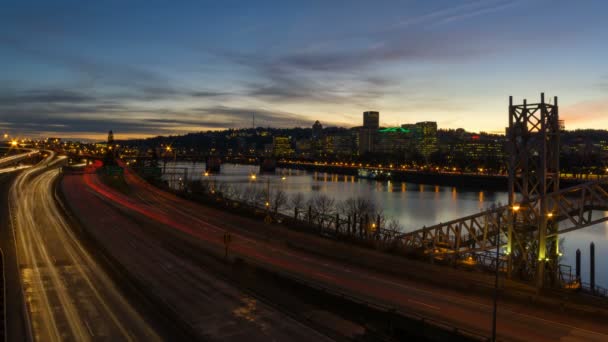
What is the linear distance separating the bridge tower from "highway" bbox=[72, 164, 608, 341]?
5.52 m

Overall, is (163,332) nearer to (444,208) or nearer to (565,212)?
(565,212)

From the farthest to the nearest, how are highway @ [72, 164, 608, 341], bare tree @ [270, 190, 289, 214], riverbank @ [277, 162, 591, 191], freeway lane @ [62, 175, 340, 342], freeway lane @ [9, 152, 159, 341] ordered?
riverbank @ [277, 162, 591, 191]
bare tree @ [270, 190, 289, 214]
highway @ [72, 164, 608, 341]
freeway lane @ [62, 175, 340, 342]
freeway lane @ [9, 152, 159, 341]

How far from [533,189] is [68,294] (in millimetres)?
23231

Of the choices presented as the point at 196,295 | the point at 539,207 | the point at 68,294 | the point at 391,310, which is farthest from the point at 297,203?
the point at 391,310

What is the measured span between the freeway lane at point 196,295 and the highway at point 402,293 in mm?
3740

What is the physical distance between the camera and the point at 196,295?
19.8 m

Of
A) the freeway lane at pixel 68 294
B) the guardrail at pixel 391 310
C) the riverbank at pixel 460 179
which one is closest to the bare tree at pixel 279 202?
the freeway lane at pixel 68 294

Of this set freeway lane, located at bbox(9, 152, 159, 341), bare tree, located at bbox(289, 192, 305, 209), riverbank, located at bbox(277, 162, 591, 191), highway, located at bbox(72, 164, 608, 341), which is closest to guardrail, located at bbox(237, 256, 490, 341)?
highway, located at bbox(72, 164, 608, 341)

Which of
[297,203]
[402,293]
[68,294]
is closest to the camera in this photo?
[68,294]

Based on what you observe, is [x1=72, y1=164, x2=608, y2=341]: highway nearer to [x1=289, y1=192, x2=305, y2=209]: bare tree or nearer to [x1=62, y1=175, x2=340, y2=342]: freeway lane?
[x1=62, y1=175, x2=340, y2=342]: freeway lane

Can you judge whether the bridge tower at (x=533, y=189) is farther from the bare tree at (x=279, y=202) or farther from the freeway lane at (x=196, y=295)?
the bare tree at (x=279, y=202)

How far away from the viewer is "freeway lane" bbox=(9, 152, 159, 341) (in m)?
15.8

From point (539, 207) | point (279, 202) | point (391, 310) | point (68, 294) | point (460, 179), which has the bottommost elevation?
point (460, 179)

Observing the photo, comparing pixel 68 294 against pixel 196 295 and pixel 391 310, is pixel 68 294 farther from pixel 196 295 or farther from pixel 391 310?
pixel 391 310
